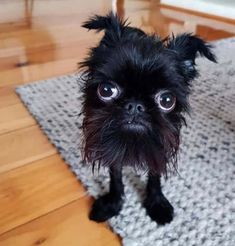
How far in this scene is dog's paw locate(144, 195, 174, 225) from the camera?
0.87 m

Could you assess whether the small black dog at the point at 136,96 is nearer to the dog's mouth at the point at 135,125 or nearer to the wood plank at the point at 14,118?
the dog's mouth at the point at 135,125

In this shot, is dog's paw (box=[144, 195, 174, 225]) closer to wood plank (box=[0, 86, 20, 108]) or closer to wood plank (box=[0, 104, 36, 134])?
wood plank (box=[0, 104, 36, 134])

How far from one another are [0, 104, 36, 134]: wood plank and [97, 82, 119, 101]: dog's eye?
66 cm

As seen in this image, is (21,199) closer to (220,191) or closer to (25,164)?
(25,164)

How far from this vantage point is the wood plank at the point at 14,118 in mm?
1281

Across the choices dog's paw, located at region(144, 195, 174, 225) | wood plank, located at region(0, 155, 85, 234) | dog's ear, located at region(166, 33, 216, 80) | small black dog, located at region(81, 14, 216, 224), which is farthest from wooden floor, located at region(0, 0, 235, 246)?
dog's ear, located at region(166, 33, 216, 80)

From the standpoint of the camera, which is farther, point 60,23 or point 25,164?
point 60,23

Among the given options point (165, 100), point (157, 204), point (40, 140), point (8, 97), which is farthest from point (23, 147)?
point (165, 100)

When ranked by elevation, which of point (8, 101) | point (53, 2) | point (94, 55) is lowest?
point (53, 2)

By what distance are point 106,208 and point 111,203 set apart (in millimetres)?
19

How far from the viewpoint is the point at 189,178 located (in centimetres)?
103

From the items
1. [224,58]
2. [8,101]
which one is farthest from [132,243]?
[224,58]

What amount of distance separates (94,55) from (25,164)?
0.52 m

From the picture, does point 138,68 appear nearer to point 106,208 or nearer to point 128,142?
point 128,142
